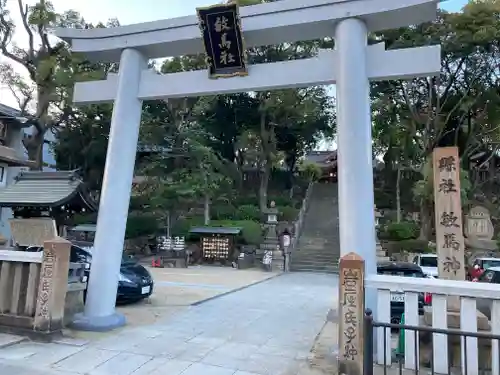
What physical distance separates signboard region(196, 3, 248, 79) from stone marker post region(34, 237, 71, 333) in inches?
143

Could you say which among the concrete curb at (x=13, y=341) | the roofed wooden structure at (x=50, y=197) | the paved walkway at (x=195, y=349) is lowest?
the paved walkway at (x=195, y=349)

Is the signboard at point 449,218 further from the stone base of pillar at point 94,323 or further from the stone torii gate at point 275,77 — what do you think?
the stone base of pillar at point 94,323

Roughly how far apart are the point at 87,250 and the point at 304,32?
6.70 m

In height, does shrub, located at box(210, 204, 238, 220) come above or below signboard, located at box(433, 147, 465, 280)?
above

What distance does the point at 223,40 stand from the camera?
628 cm

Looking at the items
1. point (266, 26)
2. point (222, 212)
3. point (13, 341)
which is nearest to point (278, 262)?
point (222, 212)

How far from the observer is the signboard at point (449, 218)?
15.1ft

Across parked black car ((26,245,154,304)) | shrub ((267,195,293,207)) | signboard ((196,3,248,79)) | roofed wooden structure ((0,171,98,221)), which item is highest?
signboard ((196,3,248,79))

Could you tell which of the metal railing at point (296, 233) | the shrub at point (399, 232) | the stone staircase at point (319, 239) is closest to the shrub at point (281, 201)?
the metal railing at point (296, 233)

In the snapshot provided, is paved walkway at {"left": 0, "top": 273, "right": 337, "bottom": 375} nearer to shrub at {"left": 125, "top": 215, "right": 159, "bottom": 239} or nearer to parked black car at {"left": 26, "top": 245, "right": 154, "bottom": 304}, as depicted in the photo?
parked black car at {"left": 26, "top": 245, "right": 154, "bottom": 304}

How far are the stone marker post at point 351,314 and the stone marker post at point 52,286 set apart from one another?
3929 millimetres

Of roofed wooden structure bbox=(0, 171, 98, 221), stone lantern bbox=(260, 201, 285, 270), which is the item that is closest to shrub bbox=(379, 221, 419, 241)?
stone lantern bbox=(260, 201, 285, 270)

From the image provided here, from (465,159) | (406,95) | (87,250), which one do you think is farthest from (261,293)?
(465,159)

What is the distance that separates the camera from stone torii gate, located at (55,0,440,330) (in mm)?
5332
